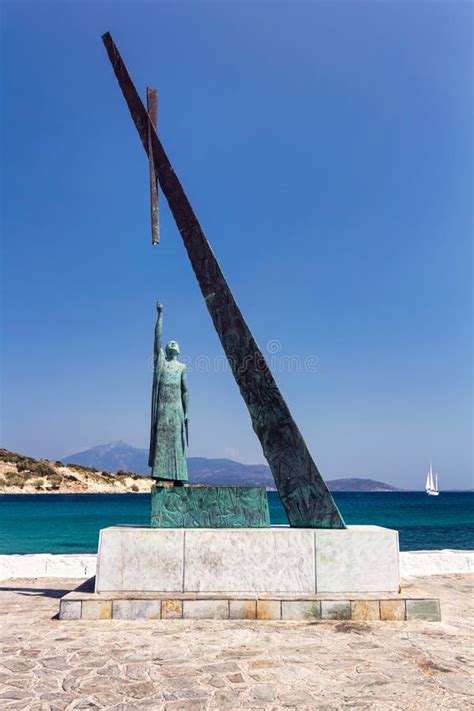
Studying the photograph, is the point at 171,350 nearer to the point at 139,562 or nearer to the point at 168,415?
the point at 168,415

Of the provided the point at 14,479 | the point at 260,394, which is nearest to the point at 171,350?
the point at 260,394

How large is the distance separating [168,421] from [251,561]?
1882mm

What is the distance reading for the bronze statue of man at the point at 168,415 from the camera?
647cm

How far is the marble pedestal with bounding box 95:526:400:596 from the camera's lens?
232 inches

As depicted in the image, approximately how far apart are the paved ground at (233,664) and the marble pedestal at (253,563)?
417mm

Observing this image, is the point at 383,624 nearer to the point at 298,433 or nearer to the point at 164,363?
the point at 298,433

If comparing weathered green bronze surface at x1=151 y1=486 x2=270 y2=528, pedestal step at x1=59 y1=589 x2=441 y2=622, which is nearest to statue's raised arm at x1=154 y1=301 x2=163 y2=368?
weathered green bronze surface at x1=151 y1=486 x2=270 y2=528

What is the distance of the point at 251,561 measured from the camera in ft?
19.5

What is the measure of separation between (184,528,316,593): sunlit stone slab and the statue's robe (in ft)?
2.71

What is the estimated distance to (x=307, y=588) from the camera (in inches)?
231

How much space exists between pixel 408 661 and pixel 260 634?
1.41 metres

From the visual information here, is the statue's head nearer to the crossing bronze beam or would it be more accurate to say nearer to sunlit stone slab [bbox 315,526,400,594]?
the crossing bronze beam

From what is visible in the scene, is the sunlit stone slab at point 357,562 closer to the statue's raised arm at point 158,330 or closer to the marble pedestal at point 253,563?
the marble pedestal at point 253,563

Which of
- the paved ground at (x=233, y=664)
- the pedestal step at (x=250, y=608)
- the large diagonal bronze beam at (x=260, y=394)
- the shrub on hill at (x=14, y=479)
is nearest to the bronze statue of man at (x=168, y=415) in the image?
the large diagonal bronze beam at (x=260, y=394)
